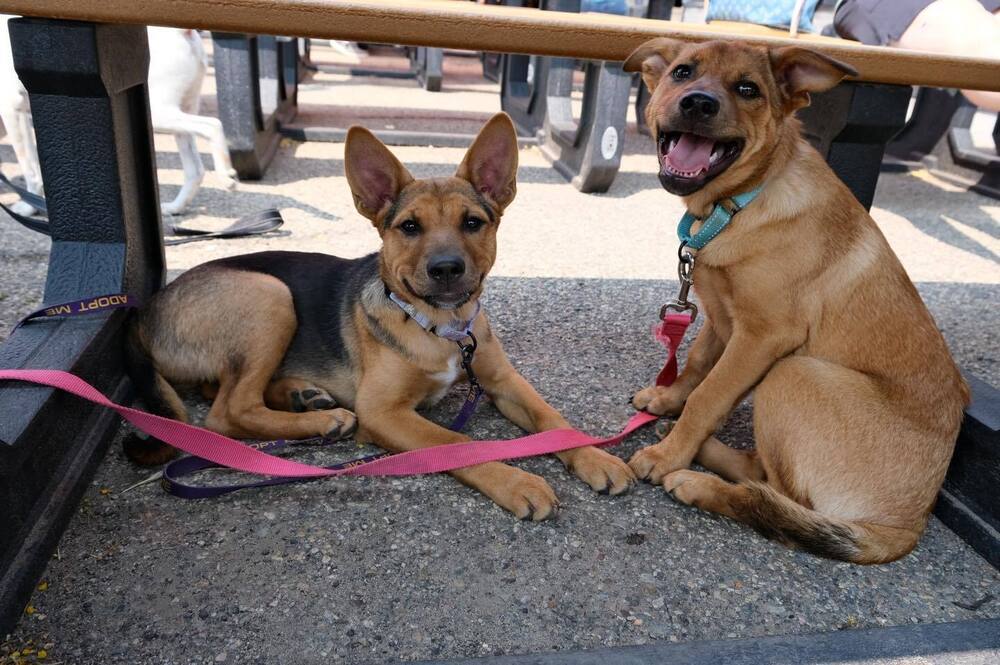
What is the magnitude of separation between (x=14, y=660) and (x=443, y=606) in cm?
115

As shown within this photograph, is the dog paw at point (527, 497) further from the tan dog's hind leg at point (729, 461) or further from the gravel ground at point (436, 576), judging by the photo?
the tan dog's hind leg at point (729, 461)

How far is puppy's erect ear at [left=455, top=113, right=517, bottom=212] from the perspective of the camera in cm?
296

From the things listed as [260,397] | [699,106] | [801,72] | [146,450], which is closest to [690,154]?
[699,106]

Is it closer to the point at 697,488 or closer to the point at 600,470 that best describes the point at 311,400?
the point at 600,470

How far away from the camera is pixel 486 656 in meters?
1.96

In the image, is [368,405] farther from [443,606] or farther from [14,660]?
[14,660]

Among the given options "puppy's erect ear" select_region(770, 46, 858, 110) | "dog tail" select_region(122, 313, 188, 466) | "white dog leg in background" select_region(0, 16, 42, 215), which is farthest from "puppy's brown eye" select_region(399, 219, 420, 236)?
"white dog leg in background" select_region(0, 16, 42, 215)

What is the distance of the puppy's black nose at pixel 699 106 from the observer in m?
2.60

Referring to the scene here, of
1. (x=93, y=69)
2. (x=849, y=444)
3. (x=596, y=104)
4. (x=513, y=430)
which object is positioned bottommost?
(x=513, y=430)

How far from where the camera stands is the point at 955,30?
5430 millimetres

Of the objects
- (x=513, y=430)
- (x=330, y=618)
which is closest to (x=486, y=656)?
(x=330, y=618)

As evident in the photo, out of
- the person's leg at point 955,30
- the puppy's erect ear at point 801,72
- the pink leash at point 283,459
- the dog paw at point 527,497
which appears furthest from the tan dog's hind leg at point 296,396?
the person's leg at point 955,30

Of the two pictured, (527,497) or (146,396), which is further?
(146,396)

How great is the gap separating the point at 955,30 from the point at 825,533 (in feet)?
16.0
